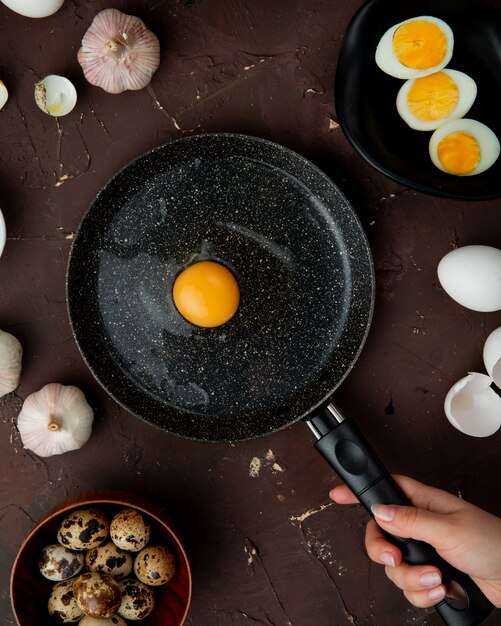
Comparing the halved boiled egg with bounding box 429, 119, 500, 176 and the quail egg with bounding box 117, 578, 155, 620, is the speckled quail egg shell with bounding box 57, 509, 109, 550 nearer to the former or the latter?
the quail egg with bounding box 117, 578, 155, 620

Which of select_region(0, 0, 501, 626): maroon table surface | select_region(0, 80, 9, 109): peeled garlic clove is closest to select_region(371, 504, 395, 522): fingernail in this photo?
select_region(0, 0, 501, 626): maroon table surface

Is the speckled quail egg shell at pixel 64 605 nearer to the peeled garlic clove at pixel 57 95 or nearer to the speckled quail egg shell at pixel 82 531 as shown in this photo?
the speckled quail egg shell at pixel 82 531

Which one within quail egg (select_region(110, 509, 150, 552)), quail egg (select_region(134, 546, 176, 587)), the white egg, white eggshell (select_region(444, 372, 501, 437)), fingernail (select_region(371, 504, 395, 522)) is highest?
the white egg

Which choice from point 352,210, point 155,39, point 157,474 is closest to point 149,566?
point 157,474

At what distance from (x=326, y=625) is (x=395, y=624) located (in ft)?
0.48

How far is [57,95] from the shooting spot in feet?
3.67

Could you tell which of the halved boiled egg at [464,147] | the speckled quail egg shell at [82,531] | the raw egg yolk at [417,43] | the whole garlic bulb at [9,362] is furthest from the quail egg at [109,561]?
the raw egg yolk at [417,43]

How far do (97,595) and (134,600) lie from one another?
0.26ft

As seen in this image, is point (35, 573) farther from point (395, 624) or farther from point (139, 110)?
point (139, 110)

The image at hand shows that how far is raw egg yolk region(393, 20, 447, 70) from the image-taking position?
1048 millimetres

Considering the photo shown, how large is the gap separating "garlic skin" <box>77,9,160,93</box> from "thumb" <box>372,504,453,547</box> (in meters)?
0.91

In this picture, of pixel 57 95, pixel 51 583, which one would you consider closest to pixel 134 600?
pixel 51 583

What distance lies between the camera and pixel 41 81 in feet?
3.62

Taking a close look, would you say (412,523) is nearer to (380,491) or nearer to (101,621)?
(380,491)
